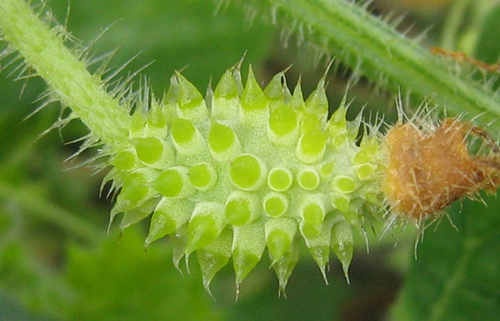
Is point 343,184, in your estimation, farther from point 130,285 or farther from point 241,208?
point 130,285

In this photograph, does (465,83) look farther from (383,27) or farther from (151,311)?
(151,311)

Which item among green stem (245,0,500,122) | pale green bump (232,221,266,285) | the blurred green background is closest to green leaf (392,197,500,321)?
the blurred green background

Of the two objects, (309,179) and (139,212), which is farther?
(139,212)

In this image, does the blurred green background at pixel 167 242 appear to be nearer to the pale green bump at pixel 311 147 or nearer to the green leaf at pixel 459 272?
the green leaf at pixel 459 272

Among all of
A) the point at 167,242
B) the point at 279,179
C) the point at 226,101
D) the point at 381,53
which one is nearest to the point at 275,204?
the point at 279,179

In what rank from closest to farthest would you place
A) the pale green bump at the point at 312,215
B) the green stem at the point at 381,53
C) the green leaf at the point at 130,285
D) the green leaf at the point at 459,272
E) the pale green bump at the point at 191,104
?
1. the pale green bump at the point at 312,215
2. the pale green bump at the point at 191,104
3. the green stem at the point at 381,53
4. the green leaf at the point at 459,272
5. the green leaf at the point at 130,285

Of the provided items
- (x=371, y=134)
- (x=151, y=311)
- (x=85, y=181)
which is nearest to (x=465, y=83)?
(x=371, y=134)

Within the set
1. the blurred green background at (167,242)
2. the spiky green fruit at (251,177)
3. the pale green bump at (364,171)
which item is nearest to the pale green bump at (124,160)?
the spiky green fruit at (251,177)
